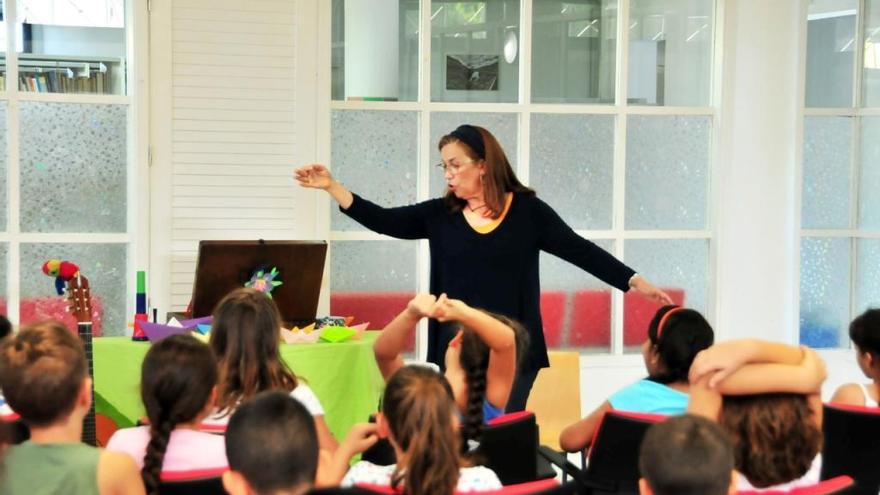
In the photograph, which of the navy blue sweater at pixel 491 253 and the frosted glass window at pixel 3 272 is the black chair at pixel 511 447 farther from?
the frosted glass window at pixel 3 272

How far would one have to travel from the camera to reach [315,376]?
3793 millimetres

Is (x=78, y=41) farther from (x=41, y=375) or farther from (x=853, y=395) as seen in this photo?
(x=853, y=395)

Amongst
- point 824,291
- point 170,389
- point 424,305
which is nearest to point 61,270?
point 170,389

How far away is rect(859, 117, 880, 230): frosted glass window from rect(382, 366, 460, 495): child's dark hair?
12.9 feet

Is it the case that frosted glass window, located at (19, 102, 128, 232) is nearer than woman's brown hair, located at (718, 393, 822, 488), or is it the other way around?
woman's brown hair, located at (718, 393, 822, 488)

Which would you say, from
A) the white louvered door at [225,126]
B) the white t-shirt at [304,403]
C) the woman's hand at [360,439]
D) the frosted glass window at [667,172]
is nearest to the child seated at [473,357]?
the white t-shirt at [304,403]

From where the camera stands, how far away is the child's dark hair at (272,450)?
6.34 ft

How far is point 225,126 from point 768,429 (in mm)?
3140

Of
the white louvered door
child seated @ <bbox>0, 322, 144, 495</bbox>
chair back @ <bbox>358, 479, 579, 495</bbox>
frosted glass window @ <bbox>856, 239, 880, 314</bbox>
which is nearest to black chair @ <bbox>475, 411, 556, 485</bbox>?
chair back @ <bbox>358, 479, 579, 495</bbox>

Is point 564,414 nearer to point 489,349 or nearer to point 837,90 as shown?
point 489,349

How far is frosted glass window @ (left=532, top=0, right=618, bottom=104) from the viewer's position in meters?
5.36

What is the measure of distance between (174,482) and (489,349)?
97 cm

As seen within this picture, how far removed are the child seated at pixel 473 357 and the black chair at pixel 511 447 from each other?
0.17 ft

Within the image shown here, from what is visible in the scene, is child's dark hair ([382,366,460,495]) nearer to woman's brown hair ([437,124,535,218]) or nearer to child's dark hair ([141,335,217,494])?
child's dark hair ([141,335,217,494])
